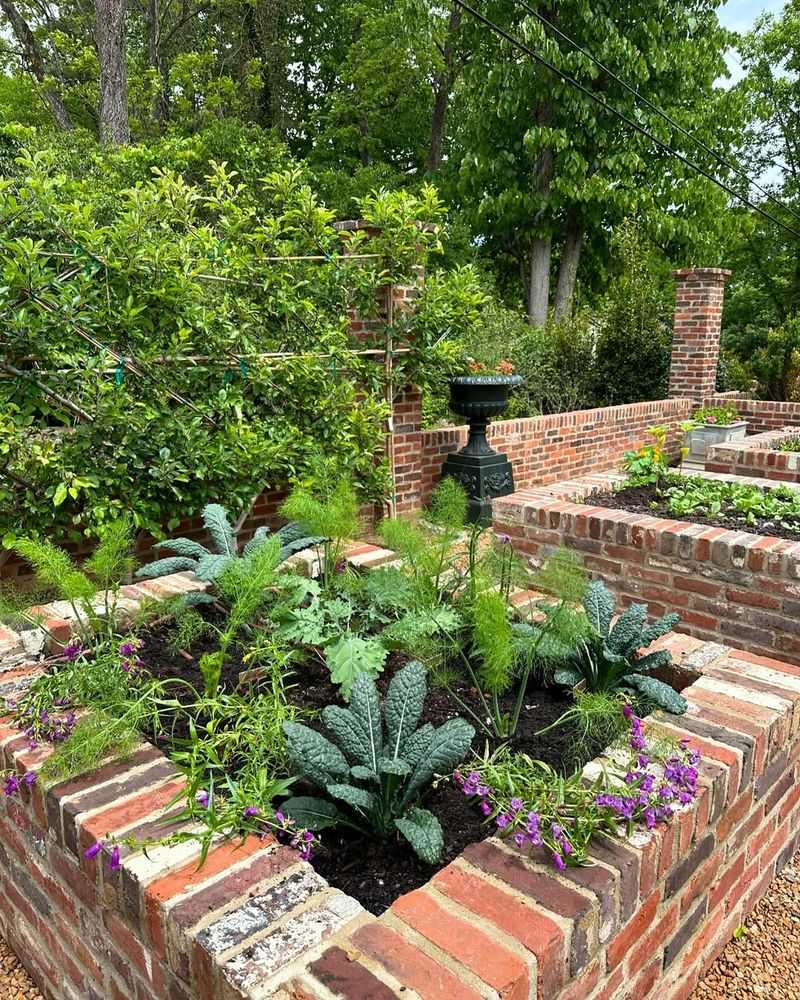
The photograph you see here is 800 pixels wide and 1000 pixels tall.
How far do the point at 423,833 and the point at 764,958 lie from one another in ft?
3.65

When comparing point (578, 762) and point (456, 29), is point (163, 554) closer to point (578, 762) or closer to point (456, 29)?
point (578, 762)

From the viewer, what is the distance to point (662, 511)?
407 centimetres

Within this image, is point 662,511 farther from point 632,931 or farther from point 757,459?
point 632,931

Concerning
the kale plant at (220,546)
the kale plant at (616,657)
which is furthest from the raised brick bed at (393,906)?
the kale plant at (220,546)

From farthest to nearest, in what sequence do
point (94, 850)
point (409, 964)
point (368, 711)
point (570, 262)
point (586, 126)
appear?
point (570, 262)
point (586, 126)
point (368, 711)
point (94, 850)
point (409, 964)

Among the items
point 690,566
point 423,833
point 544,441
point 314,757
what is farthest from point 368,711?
point 544,441

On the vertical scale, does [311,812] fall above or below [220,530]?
below

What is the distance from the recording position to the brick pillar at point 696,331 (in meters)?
8.77

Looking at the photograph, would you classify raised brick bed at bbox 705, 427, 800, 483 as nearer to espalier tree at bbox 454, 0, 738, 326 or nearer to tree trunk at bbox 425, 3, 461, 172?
espalier tree at bbox 454, 0, 738, 326

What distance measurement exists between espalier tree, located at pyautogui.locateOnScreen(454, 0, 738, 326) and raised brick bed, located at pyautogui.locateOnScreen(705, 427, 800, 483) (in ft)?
27.8

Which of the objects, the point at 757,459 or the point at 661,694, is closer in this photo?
the point at 661,694

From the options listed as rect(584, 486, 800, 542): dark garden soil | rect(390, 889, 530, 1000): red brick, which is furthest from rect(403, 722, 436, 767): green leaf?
rect(584, 486, 800, 542): dark garden soil

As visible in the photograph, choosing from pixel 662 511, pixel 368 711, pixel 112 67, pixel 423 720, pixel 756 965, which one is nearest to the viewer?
pixel 368 711

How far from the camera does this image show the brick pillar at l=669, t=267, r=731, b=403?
345 inches
